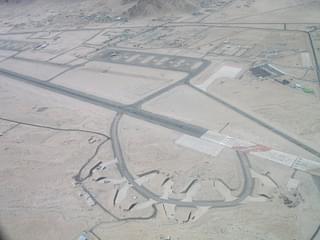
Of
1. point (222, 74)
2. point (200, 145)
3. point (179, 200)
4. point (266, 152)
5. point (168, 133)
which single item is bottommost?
point (179, 200)

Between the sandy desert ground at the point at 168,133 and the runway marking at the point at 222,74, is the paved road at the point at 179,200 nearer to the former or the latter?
the sandy desert ground at the point at 168,133

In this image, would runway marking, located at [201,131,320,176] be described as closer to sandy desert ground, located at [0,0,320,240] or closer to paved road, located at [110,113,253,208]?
sandy desert ground, located at [0,0,320,240]

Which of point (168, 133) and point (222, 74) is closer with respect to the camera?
point (168, 133)

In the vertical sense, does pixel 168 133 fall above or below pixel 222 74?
below

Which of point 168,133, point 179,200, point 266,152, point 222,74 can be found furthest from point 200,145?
point 222,74

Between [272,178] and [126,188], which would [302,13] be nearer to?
[272,178]

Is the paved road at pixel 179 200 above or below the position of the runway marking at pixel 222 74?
below

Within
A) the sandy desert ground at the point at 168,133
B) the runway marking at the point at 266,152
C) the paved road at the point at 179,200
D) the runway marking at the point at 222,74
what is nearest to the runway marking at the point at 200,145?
the sandy desert ground at the point at 168,133

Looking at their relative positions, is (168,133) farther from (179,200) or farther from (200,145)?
(179,200)

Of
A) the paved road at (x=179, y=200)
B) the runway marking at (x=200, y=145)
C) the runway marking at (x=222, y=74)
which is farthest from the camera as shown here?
the runway marking at (x=222, y=74)

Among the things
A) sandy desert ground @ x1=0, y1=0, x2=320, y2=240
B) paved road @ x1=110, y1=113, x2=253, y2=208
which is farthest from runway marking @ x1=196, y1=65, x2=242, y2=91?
paved road @ x1=110, y1=113, x2=253, y2=208
